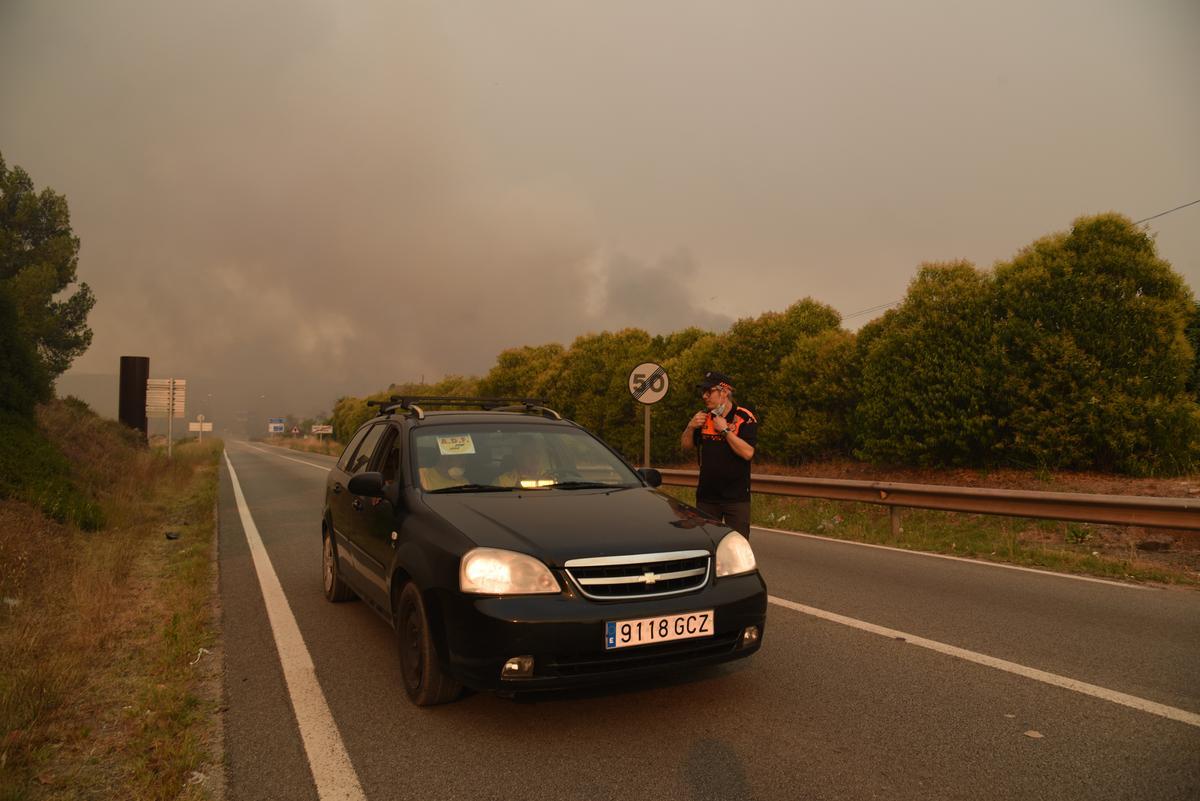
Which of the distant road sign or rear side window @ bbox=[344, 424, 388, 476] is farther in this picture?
the distant road sign

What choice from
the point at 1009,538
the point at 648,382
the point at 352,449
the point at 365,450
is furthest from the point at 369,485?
the point at 648,382

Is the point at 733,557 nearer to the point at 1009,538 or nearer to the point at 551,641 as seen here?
the point at 551,641

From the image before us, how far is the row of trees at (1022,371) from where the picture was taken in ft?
40.1

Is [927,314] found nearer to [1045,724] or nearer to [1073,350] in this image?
[1073,350]

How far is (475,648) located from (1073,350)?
498 inches

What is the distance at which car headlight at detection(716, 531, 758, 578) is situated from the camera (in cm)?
388

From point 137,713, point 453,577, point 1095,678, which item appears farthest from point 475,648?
point 1095,678

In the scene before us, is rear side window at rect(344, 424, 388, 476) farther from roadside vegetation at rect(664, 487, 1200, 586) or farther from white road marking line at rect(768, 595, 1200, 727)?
roadside vegetation at rect(664, 487, 1200, 586)

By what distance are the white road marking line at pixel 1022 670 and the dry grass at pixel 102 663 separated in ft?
13.7

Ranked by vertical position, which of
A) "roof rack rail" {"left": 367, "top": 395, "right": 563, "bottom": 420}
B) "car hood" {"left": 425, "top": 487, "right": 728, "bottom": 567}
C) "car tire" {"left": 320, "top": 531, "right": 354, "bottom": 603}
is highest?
"roof rack rail" {"left": 367, "top": 395, "right": 563, "bottom": 420}

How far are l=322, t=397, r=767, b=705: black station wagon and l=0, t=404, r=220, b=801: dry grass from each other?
3.71ft

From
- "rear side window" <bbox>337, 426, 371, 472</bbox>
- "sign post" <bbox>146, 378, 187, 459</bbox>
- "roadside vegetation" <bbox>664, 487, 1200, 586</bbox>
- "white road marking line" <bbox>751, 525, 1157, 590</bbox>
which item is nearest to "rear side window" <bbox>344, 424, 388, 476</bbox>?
"rear side window" <bbox>337, 426, 371, 472</bbox>

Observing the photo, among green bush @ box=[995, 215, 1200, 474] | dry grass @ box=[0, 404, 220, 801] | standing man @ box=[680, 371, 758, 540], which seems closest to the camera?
dry grass @ box=[0, 404, 220, 801]

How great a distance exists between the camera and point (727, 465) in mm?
6008
